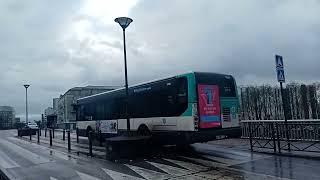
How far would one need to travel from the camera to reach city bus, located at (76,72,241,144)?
1336 cm

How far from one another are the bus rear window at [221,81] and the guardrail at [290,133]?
1.74m

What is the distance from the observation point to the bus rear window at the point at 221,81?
13766mm

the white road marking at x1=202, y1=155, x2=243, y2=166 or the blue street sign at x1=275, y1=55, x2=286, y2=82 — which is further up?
the blue street sign at x1=275, y1=55, x2=286, y2=82

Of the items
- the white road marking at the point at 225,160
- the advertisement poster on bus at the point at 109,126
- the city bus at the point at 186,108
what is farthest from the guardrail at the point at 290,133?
the advertisement poster on bus at the point at 109,126

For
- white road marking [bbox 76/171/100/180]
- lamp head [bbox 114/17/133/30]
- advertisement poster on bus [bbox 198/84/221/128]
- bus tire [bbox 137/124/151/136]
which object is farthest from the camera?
bus tire [bbox 137/124/151/136]

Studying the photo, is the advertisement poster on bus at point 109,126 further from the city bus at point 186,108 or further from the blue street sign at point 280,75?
the blue street sign at point 280,75

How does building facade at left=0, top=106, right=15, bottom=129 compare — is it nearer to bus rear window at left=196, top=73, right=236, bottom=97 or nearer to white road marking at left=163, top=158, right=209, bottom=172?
bus rear window at left=196, top=73, right=236, bottom=97

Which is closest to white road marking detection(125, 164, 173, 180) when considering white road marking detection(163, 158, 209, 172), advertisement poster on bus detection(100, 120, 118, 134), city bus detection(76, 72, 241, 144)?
white road marking detection(163, 158, 209, 172)

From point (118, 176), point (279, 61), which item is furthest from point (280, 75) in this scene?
point (118, 176)

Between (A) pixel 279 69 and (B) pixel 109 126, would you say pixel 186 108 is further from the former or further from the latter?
(B) pixel 109 126

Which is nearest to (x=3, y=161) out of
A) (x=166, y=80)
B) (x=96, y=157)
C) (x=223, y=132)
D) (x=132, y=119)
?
(x=96, y=157)

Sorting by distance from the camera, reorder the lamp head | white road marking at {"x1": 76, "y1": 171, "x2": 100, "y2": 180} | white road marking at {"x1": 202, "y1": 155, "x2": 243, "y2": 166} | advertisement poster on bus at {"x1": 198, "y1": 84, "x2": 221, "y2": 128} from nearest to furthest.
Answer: white road marking at {"x1": 76, "y1": 171, "x2": 100, "y2": 180} → white road marking at {"x1": 202, "y1": 155, "x2": 243, "y2": 166} → advertisement poster on bus at {"x1": 198, "y1": 84, "x2": 221, "y2": 128} → the lamp head

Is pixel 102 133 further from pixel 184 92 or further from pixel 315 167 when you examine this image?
pixel 315 167

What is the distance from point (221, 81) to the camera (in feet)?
47.7
